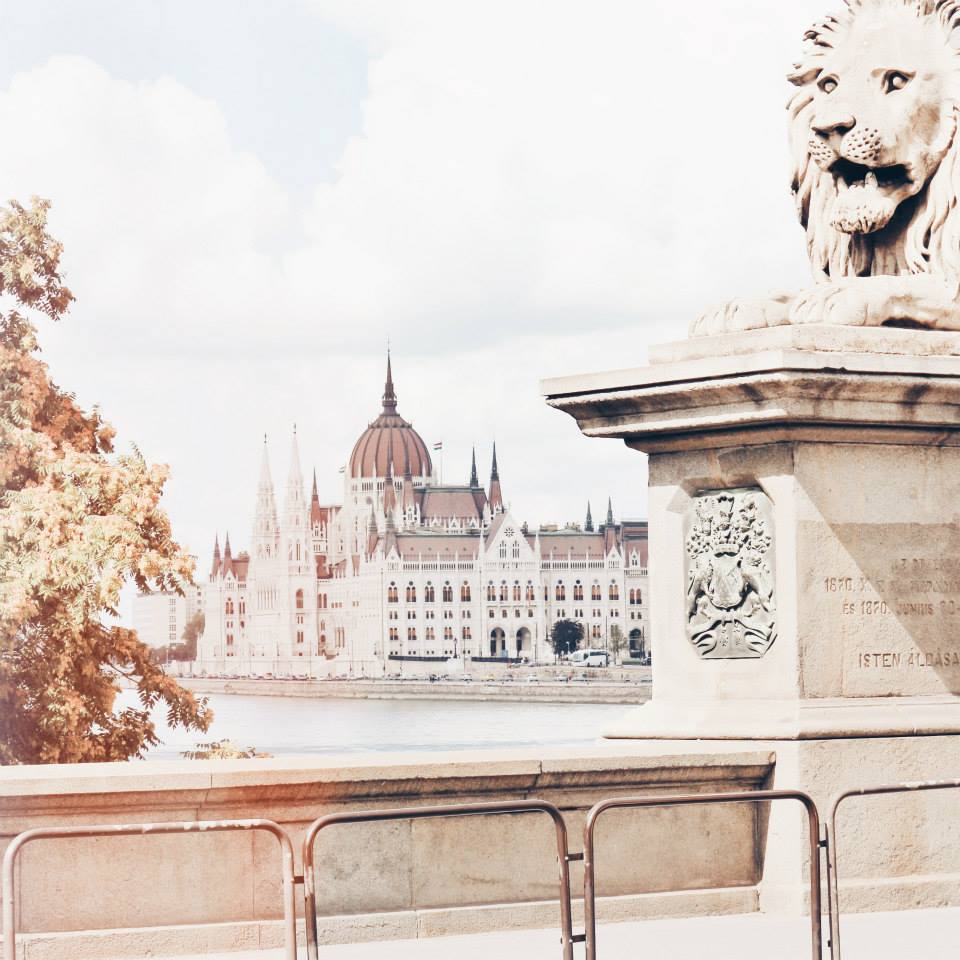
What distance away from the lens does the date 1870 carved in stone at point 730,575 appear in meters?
8.97

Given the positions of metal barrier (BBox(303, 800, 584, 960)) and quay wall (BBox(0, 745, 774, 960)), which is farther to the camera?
quay wall (BBox(0, 745, 774, 960))

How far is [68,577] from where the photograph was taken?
84.3 ft

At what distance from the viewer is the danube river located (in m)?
102

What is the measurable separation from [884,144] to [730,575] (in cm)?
204

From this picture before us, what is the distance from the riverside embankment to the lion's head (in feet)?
432

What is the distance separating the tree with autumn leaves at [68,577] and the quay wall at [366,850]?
1724 centimetres

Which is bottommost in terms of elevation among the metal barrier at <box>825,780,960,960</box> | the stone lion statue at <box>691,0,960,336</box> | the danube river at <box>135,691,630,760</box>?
the danube river at <box>135,691,630,760</box>

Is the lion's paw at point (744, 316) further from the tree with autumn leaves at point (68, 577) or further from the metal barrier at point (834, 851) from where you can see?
the tree with autumn leaves at point (68, 577)

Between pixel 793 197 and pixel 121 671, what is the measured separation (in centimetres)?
1885

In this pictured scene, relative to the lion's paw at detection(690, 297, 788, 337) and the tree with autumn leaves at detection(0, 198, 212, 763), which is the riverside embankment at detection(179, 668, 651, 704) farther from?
the lion's paw at detection(690, 297, 788, 337)

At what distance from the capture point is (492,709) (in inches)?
5984

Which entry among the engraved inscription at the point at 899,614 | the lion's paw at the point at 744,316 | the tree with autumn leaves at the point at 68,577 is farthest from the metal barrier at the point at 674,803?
the tree with autumn leaves at the point at 68,577

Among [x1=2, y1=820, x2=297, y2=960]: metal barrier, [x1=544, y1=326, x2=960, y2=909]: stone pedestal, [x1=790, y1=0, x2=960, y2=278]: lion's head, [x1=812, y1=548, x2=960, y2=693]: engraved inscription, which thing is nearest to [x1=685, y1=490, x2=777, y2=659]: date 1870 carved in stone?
[x1=544, y1=326, x2=960, y2=909]: stone pedestal

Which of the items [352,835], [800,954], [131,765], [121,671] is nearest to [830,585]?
[800,954]
